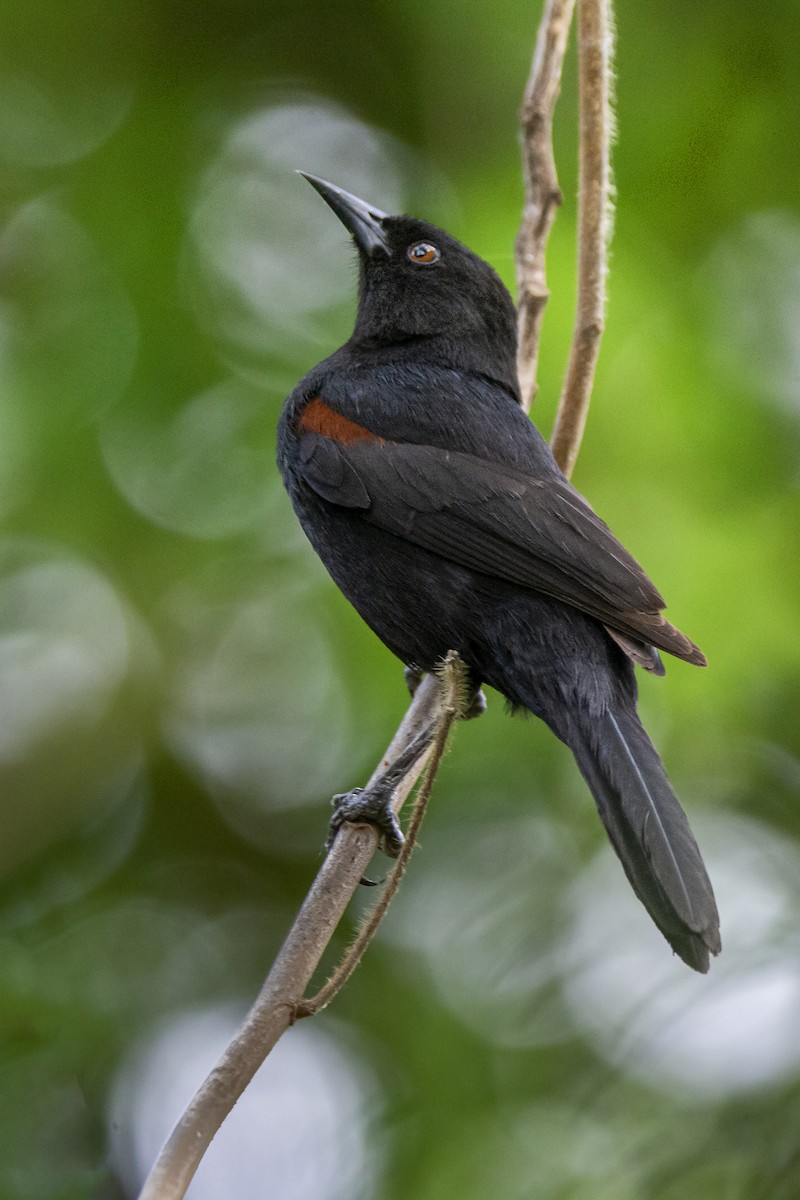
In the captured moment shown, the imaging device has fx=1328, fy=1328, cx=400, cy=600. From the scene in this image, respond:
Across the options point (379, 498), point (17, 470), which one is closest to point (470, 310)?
point (379, 498)

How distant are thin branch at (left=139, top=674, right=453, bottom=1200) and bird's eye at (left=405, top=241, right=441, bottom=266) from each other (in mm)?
1939

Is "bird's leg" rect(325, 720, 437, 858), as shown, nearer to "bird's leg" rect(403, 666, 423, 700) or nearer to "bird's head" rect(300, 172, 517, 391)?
"bird's leg" rect(403, 666, 423, 700)

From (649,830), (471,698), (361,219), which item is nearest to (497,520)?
(471,698)

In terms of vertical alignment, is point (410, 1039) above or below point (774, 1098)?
below

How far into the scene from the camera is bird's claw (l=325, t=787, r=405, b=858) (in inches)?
121

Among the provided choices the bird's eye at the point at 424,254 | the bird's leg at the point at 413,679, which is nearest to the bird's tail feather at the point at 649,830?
the bird's leg at the point at 413,679

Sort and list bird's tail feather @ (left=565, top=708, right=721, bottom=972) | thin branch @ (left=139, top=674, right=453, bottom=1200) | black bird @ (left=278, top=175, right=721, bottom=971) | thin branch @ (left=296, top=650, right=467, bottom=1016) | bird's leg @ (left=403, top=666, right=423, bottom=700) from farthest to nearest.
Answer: bird's leg @ (left=403, top=666, right=423, bottom=700)
black bird @ (left=278, top=175, right=721, bottom=971)
bird's tail feather @ (left=565, top=708, right=721, bottom=972)
thin branch @ (left=296, top=650, right=467, bottom=1016)
thin branch @ (left=139, top=674, right=453, bottom=1200)

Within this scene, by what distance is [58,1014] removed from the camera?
423 centimetres

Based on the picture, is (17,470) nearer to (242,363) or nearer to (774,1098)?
(242,363)

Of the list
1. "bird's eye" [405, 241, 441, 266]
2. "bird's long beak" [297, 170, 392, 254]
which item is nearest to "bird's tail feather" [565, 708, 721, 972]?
"bird's eye" [405, 241, 441, 266]

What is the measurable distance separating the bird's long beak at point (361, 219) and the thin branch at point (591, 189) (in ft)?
2.87

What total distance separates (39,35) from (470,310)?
8.14 ft

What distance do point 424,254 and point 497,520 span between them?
1.20m

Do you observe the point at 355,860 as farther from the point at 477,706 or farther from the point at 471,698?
the point at 477,706
